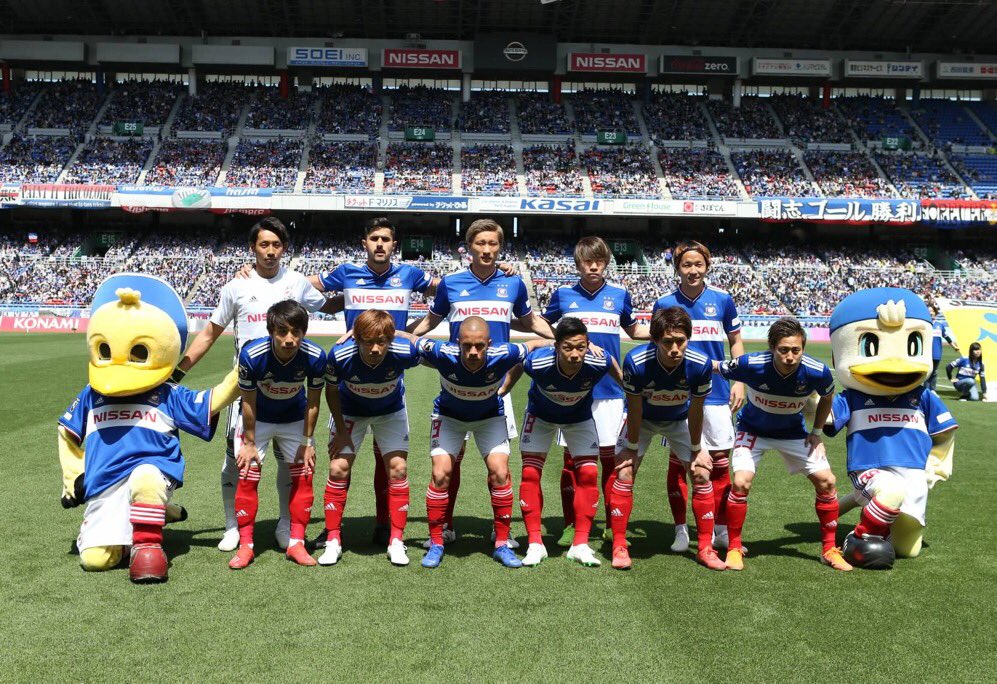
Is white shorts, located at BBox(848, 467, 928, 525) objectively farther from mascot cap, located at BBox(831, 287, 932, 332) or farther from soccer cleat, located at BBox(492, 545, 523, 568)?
soccer cleat, located at BBox(492, 545, 523, 568)

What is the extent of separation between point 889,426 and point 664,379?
1.79 metres

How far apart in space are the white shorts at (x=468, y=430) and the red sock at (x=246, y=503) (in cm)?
121

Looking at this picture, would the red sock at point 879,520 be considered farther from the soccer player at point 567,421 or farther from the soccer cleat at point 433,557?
the soccer cleat at point 433,557

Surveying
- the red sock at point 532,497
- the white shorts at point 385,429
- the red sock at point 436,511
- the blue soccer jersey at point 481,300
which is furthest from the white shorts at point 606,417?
the white shorts at point 385,429

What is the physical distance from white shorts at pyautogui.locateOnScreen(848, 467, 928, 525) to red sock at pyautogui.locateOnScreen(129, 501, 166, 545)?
4.80 meters

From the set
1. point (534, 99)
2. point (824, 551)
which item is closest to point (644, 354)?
point (824, 551)

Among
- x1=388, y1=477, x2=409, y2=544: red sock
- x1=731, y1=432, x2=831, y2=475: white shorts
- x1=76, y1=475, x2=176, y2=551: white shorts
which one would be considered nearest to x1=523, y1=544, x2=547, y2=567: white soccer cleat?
x1=388, y1=477, x2=409, y2=544: red sock

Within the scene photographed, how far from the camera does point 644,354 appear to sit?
5504 millimetres

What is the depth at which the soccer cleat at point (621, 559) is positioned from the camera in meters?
5.29

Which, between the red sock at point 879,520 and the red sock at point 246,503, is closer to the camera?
the red sock at point 246,503

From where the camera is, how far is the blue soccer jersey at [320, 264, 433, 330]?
243 inches

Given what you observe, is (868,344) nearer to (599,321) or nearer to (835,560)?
(835,560)

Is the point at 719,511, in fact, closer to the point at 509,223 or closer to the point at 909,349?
the point at 909,349

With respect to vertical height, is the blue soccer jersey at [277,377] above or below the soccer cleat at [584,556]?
above
